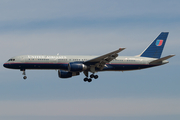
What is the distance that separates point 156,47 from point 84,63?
18.3 meters

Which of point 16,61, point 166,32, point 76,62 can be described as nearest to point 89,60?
point 76,62

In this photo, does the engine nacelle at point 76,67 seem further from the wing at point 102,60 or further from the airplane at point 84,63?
the wing at point 102,60

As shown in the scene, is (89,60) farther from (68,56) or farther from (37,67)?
(37,67)

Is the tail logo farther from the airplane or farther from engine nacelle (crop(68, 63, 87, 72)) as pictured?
engine nacelle (crop(68, 63, 87, 72))

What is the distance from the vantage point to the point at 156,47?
7238cm

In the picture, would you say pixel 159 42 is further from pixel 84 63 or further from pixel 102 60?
pixel 84 63

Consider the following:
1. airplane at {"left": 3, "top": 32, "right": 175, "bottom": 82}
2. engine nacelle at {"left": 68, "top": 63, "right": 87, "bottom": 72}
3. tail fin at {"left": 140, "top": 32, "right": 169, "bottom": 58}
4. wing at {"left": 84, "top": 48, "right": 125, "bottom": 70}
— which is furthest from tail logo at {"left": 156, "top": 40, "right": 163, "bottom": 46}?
engine nacelle at {"left": 68, "top": 63, "right": 87, "bottom": 72}

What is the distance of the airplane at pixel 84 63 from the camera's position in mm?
61844

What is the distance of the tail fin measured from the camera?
7095 cm

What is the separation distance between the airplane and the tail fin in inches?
54.1

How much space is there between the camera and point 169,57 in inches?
2522

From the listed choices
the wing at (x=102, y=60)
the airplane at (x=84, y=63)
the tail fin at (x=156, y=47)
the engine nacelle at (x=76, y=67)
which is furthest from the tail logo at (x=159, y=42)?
the engine nacelle at (x=76, y=67)

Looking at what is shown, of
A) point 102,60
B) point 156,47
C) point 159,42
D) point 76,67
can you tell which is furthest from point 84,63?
point 159,42

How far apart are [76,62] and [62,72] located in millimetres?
6799
